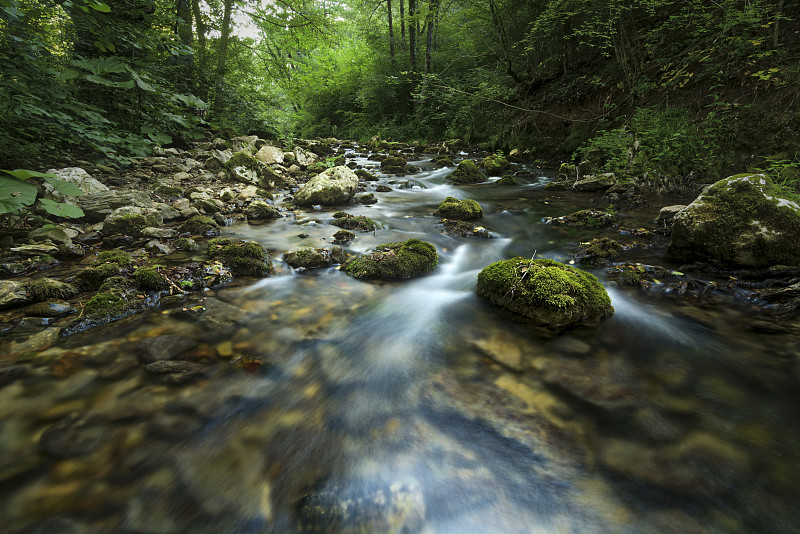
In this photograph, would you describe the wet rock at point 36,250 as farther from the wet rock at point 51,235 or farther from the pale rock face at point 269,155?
the pale rock face at point 269,155

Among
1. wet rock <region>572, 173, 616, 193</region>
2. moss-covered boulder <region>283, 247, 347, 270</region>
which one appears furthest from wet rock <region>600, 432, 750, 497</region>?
wet rock <region>572, 173, 616, 193</region>

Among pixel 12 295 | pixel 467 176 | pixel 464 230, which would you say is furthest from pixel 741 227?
pixel 12 295

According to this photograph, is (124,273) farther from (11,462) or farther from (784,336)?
(784,336)

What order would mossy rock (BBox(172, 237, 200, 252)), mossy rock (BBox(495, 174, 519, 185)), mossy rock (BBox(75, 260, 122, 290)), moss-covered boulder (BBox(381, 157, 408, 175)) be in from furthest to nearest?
moss-covered boulder (BBox(381, 157, 408, 175))
mossy rock (BBox(495, 174, 519, 185))
mossy rock (BBox(172, 237, 200, 252))
mossy rock (BBox(75, 260, 122, 290))

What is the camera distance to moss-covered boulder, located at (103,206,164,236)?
4938 mm

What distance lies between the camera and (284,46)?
11383 millimetres

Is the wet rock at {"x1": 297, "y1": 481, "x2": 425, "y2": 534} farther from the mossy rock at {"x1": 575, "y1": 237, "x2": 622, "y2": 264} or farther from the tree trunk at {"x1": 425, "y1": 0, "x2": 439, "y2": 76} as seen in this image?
the tree trunk at {"x1": 425, "y1": 0, "x2": 439, "y2": 76}

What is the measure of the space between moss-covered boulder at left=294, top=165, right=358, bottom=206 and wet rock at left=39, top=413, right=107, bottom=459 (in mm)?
6179

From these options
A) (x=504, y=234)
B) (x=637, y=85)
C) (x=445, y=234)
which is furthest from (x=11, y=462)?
(x=637, y=85)

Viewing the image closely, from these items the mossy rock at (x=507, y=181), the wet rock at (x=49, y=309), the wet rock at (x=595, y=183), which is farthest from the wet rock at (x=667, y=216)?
the wet rock at (x=49, y=309)

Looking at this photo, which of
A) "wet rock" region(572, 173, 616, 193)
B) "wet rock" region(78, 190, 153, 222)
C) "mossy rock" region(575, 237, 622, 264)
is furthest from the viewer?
"wet rock" region(572, 173, 616, 193)

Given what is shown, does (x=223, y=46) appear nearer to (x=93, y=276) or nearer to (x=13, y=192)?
(x=93, y=276)

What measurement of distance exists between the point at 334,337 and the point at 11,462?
2127mm

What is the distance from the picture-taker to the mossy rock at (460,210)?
6.93 m
